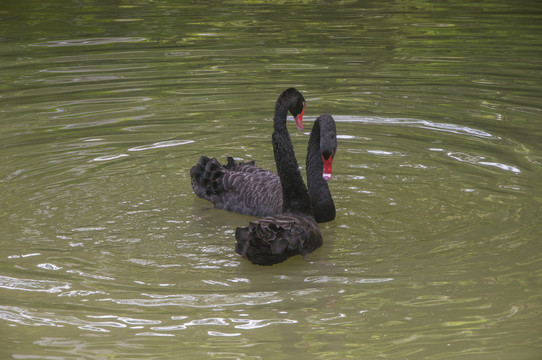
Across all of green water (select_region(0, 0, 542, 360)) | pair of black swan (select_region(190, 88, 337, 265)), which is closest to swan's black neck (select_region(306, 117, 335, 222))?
pair of black swan (select_region(190, 88, 337, 265))

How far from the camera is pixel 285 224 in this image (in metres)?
5.13

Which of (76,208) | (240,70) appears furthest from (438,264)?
(240,70)

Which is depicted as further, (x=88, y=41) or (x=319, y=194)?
(x=88, y=41)

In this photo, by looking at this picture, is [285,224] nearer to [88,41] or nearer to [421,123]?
[421,123]

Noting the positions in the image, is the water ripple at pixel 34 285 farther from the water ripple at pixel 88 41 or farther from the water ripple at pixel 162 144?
the water ripple at pixel 88 41

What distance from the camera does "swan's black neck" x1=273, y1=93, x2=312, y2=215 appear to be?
5.54 meters

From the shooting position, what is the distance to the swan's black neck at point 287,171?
5.54 metres

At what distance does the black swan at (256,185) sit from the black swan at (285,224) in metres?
0.16

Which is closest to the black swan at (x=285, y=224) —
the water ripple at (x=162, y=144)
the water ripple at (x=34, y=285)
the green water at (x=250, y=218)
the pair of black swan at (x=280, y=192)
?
the pair of black swan at (x=280, y=192)

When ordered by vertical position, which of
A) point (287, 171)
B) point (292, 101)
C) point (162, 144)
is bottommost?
point (162, 144)

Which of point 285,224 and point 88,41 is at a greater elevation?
point 88,41

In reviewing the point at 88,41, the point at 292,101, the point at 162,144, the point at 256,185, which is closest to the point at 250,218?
the point at 256,185

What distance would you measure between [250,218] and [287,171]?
649mm

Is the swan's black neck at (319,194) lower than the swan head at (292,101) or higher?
lower
